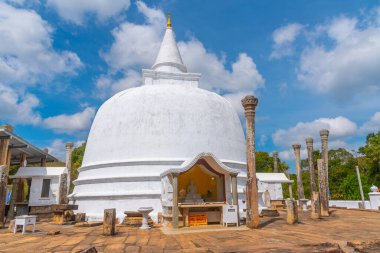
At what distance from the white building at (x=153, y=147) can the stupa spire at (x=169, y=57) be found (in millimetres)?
3862

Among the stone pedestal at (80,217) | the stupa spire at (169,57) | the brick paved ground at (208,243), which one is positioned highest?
the stupa spire at (169,57)

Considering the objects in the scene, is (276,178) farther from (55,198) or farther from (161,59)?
(55,198)

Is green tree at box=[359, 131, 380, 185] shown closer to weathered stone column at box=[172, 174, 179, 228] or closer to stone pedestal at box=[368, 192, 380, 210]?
stone pedestal at box=[368, 192, 380, 210]

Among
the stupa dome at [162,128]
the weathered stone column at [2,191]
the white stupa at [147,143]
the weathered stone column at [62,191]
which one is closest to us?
the weathered stone column at [2,191]

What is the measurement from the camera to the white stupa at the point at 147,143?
14.7 metres

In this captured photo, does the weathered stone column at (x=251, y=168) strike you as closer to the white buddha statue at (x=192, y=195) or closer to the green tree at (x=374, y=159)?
the white buddha statue at (x=192, y=195)

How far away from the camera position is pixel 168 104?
16.3 m

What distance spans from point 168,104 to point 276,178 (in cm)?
1212

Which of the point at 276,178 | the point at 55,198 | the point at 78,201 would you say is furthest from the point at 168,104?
the point at 276,178

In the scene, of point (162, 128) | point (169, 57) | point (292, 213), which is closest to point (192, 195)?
point (162, 128)

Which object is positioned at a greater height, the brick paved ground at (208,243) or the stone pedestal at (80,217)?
the stone pedestal at (80,217)

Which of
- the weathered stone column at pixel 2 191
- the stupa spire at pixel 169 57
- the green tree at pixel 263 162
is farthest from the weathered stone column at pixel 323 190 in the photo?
the green tree at pixel 263 162

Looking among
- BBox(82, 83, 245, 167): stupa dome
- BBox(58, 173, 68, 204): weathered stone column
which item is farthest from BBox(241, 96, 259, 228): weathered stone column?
BBox(58, 173, 68, 204): weathered stone column

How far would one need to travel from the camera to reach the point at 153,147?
15.3 metres
